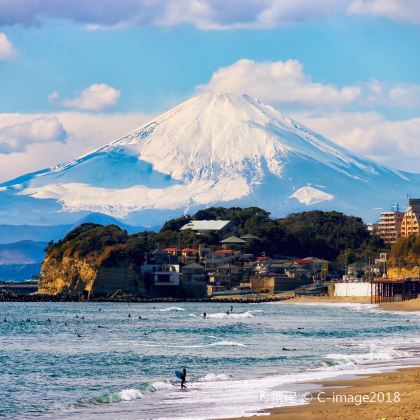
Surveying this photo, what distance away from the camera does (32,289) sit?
526 ft

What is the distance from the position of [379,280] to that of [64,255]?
39882 millimetres

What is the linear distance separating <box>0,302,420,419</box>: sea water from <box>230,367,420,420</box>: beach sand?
3.82 feet

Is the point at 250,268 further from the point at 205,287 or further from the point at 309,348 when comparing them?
the point at 309,348

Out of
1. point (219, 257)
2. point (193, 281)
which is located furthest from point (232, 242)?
point (193, 281)

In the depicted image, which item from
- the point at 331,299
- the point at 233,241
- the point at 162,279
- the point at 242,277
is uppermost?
the point at 233,241

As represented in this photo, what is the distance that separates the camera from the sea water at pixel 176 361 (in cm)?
3262

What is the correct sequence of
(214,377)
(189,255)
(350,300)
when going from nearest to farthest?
(214,377)
(350,300)
(189,255)

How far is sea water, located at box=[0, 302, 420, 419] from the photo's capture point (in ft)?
107

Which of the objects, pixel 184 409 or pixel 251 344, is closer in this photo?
pixel 184 409

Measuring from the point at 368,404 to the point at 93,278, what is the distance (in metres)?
109

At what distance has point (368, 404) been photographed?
2922 cm

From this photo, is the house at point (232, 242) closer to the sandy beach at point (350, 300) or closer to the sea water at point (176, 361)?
the sandy beach at point (350, 300)

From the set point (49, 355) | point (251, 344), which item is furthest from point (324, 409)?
point (251, 344)

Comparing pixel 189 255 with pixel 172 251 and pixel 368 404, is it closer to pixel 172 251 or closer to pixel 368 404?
pixel 172 251
